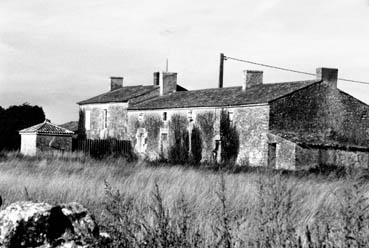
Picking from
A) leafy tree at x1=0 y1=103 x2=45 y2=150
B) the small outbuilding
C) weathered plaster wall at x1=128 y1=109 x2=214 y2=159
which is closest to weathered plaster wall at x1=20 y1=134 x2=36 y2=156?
the small outbuilding

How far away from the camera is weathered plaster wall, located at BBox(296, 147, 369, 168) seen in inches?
1462

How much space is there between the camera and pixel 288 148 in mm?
37625

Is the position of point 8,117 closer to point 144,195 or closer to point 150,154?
point 150,154

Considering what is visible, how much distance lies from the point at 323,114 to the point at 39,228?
36656 mm

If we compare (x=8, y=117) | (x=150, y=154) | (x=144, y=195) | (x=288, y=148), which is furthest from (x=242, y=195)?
(x=8, y=117)

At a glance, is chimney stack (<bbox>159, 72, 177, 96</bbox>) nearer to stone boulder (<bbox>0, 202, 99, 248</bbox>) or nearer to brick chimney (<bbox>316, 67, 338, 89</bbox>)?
brick chimney (<bbox>316, 67, 338, 89</bbox>)

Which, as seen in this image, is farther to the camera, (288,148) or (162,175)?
(288,148)

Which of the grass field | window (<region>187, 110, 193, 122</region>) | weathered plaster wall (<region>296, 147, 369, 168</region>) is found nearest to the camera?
the grass field

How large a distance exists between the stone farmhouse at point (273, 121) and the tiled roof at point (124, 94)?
6.89ft

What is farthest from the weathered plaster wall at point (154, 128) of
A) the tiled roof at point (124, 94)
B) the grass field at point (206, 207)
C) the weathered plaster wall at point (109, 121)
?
the grass field at point (206, 207)

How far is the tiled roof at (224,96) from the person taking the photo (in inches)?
1590

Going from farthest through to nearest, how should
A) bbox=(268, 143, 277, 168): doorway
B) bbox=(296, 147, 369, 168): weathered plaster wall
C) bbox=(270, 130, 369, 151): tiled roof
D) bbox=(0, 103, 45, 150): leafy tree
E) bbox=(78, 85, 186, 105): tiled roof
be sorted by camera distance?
bbox=(78, 85, 186, 105): tiled roof, bbox=(0, 103, 45, 150): leafy tree, bbox=(268, 143, 277, 168): doorway, bbox=(270, 130, 369, 151): tiled roof, bbox=(296, 147, 369, 168): weathered plaster wall

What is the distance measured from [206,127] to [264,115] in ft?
17.4

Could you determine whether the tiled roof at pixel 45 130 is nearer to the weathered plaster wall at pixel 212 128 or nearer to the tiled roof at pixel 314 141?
the weathered plaster wall at pixel 212 128
